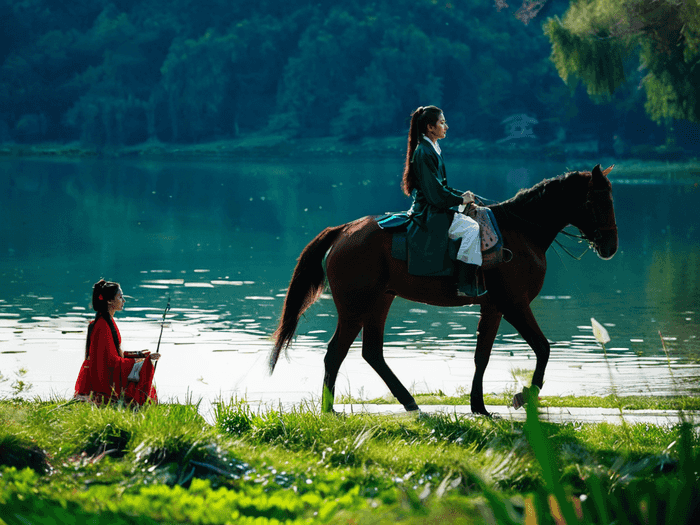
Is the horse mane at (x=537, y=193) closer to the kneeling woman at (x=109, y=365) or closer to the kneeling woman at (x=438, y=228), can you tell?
the kneeling woman at (x=438, y=228)

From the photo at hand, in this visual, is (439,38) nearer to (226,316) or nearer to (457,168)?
(457,168)

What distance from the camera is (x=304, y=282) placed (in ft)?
24.3

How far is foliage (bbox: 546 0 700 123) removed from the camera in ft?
79.3

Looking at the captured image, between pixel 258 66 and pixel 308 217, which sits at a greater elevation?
pixel 258 66

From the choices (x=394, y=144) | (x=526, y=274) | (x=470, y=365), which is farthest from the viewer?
(x=394, y=144)

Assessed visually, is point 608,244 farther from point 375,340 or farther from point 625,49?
point 625,49


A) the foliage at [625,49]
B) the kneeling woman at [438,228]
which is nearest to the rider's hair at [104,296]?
the kneeling woman at [438,228]

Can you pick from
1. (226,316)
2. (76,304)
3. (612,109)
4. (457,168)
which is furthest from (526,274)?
(612,109)

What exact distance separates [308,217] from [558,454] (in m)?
27.6

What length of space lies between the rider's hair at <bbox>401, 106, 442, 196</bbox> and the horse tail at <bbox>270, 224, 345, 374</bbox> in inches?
24.9

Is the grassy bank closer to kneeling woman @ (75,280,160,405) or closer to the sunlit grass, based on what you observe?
kneeling woman @ (75,280,160,405)

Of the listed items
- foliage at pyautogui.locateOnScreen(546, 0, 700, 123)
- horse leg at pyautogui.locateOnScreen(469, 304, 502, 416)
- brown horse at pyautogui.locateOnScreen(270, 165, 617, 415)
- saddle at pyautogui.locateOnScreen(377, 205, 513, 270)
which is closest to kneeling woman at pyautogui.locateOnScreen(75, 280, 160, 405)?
brown horse at pyautogui.locateOnScreen(270, 165, 617, 415)

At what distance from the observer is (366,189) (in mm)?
45312

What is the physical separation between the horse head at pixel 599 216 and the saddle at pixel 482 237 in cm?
66
